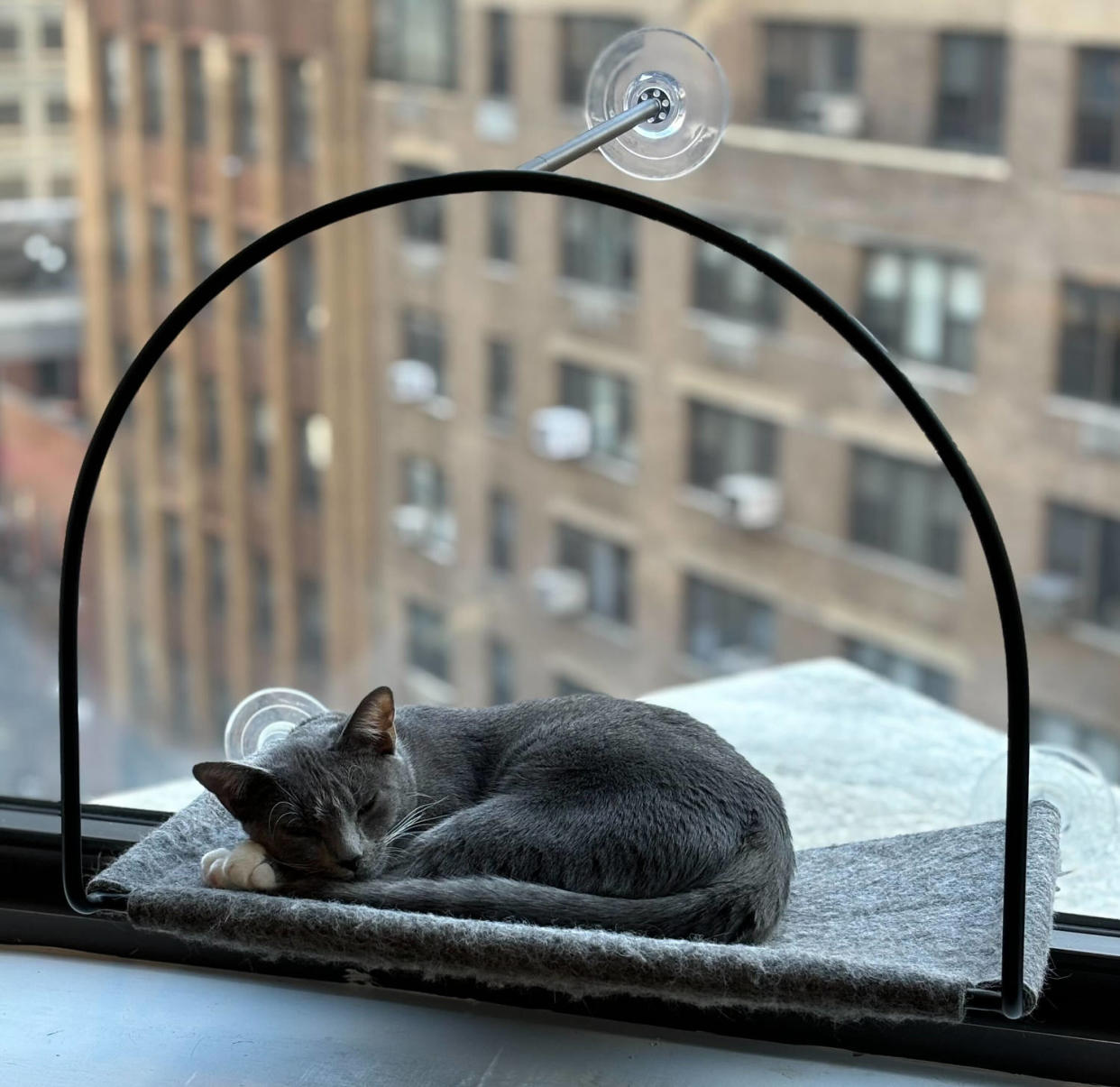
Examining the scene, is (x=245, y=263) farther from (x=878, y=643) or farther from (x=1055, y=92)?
(x=878, y=643)

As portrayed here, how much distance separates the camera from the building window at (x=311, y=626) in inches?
447

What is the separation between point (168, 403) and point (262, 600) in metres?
1.65

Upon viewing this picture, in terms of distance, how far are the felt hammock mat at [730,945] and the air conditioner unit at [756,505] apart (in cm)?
769

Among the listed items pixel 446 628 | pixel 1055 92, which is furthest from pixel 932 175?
pixel 446 628

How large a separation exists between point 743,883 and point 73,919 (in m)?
0.46

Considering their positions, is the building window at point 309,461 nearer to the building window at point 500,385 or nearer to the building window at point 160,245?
the building window at point 160,245

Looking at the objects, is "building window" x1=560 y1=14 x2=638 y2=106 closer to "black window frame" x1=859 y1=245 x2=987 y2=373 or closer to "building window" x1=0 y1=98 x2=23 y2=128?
"black window frame" x1=859 y1=245 x2=987 y2=373

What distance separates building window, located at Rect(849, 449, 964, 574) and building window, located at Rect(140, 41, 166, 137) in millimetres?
5445

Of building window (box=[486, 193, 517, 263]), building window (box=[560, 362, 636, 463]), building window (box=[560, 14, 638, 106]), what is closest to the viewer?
building window (box=[560, 14, 638, 106])

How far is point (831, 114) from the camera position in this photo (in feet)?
25.2

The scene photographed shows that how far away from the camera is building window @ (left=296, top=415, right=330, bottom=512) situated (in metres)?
10.8

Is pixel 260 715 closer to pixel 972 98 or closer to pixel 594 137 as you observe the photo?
pixel 594 137

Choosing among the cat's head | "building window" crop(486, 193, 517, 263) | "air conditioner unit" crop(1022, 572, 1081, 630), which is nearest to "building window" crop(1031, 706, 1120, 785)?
"air conditioner unit" crop(1022, 572, 1081, 630)

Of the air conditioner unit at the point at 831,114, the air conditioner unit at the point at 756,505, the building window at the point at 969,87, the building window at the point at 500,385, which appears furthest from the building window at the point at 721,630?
the building window at the point at 969,87
